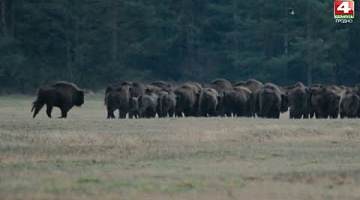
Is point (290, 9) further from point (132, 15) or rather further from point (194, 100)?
point (194, 100)

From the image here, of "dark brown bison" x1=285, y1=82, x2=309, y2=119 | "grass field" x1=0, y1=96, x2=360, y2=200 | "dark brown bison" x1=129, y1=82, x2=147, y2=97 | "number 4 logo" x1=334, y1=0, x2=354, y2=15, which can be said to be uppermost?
"number 4 logo" x1=334, y1=0, x2=354, y2=15

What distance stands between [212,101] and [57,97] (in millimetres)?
7112

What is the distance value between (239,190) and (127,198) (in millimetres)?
2255

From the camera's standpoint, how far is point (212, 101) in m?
47.1

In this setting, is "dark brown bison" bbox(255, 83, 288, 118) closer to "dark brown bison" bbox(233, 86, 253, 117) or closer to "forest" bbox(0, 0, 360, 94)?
"dark brown bison" bbox(233, 86, 253, 117)

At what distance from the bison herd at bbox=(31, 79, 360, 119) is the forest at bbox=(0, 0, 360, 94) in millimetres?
27919

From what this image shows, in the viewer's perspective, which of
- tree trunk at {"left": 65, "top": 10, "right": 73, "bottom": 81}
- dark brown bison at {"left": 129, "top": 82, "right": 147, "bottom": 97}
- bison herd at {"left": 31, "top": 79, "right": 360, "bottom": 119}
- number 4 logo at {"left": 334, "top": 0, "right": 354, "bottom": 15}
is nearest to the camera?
bison herd at {"left": 31, "top": 79, "right": 360, "bottom": 119}

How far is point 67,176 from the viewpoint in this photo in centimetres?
2088

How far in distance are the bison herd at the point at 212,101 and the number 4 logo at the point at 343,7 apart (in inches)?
1095

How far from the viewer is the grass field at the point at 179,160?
18812mm

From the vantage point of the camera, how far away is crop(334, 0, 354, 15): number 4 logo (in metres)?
75.7

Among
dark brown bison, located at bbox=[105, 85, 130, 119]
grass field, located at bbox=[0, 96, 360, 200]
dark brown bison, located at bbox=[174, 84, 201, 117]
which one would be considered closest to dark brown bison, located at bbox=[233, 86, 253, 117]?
dark brown bison, located at bbox=[174, 84, 201, 117]

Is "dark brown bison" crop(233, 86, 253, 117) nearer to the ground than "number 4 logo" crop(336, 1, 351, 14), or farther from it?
nearer to the ground

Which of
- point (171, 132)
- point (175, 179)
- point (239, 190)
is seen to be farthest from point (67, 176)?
point (171, 132)
